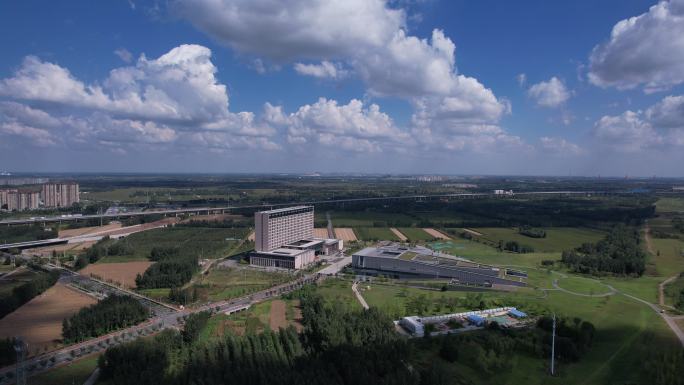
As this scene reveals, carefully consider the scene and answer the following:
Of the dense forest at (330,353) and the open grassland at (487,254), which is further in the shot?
the open grassland at (487,254)

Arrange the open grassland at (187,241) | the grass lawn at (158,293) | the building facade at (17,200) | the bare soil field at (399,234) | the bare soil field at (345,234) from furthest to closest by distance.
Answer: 1. the building facade at (17,200)
2. the bare soil field at (345,234)
3. the bare soil field at (399,234)
4. the open grassland at (187,241)
5. the grass lawn at (158,293)

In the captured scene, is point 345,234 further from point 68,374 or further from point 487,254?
point 68,374

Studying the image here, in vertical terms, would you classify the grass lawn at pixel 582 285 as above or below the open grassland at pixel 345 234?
below

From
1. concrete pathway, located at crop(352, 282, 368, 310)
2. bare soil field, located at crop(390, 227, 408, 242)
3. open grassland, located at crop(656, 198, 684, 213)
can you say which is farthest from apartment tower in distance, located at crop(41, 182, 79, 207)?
Result: open grassland, located at crop(656, 198, 684, 213)

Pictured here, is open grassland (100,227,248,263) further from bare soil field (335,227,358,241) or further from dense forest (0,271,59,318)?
bare soil field (335,227,358,241)

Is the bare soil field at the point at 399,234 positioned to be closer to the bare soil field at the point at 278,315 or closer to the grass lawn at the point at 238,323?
the bare soil field at the point at 278,315

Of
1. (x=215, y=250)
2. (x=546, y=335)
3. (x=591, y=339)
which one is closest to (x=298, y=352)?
(x=546, y=335)

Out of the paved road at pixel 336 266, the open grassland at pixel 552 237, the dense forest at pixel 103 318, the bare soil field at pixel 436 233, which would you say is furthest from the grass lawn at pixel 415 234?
the dense forest at pixel 103 318
